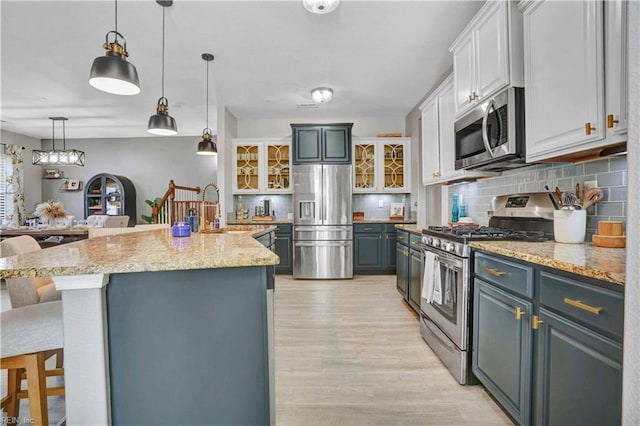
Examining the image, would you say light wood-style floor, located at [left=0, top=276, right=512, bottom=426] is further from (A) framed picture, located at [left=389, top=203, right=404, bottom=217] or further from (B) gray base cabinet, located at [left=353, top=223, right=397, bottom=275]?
(A) framed picture, located at [left=389, top=203, right=404, bottom=217]

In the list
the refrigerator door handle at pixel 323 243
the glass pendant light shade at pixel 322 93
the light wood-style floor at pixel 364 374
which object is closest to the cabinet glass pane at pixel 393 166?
the refrigerator door handle at pixel 323 243

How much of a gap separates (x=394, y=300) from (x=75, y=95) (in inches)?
217

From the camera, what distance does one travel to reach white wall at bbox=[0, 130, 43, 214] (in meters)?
7.33

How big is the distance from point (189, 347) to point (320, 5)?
2.55 metres

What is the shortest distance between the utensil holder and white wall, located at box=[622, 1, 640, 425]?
109cm

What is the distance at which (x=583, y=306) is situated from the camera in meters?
1.18

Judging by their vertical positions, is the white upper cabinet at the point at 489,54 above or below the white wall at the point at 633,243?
above

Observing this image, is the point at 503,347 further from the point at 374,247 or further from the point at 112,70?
the point at 374,247

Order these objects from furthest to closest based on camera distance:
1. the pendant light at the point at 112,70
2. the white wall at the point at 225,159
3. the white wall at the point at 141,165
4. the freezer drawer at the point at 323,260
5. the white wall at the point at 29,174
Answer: the white wall at the point at 141,165
the white wall at the point at 29,174
the white wall at the point at 225,159
the freezer drawer at the point at 323,260
the pendant light at the point at 112,70

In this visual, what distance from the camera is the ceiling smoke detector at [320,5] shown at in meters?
2.50

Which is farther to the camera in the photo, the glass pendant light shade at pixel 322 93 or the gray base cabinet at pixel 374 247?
the gray base cabinet at pixel 374 247

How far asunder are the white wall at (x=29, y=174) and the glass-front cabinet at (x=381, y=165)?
7619mm

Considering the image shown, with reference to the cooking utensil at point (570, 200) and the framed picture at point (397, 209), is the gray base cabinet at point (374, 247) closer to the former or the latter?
the framed picture at point (397, 209)

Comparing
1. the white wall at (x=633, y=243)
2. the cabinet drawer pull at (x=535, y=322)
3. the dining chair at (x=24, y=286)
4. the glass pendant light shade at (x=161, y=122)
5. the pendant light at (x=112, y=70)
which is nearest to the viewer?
the white wall at (x=633, y=243)
